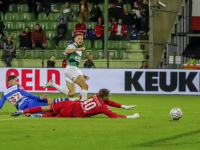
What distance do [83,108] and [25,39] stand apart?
15328 mm

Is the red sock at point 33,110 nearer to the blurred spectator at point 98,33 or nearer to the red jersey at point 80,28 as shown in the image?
the red jersey at point 80,28

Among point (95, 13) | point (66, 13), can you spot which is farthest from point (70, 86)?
point (66, 13)

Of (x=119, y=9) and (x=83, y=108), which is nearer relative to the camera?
(x=83, y=108)

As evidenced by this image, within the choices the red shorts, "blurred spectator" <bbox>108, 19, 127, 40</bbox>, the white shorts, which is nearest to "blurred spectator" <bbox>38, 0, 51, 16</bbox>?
"blurred spectator" <bbox>108, 19, 127, 40</bbox>

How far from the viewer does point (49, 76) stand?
911 inches

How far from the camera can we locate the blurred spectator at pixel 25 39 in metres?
26.6

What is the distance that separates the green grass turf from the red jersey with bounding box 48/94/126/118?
189 mm

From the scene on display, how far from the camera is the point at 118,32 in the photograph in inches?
1055

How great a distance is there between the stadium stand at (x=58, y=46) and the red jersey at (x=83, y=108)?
1163 centimetres

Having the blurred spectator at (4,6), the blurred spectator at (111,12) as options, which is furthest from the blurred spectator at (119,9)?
the blurred spectator at (4,6)

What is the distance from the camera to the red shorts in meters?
11.6

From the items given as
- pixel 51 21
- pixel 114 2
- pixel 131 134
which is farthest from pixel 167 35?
pixel 131 134

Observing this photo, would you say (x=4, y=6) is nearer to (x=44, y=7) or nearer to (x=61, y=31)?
(x=44, y=7)

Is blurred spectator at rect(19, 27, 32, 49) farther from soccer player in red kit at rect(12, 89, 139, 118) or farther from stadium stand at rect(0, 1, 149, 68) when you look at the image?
soccer player in red kit at rect(12, 89, 139, 118)
